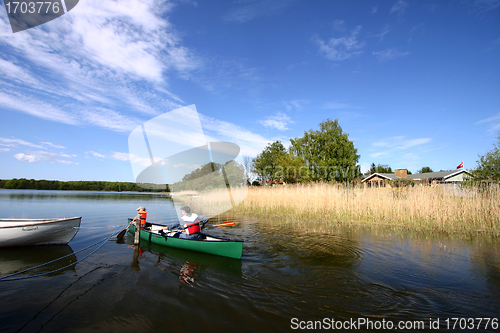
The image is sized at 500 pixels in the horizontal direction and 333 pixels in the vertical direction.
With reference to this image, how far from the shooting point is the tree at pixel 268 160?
38.0 metres

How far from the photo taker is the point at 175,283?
5324 millimetres

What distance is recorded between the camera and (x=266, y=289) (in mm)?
4871

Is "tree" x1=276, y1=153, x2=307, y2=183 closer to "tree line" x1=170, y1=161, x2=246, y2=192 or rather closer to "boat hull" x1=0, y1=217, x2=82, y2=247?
"tree line" x1=170, y1=161, x2=246, y2=192

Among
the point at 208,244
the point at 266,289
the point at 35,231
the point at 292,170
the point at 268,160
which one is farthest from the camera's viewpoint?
the point at 268,160

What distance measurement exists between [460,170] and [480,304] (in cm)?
4101

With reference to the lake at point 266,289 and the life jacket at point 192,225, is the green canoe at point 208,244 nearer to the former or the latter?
the lake at point 266,289

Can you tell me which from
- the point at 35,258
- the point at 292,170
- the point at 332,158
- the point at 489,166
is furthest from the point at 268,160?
the point at 35,258

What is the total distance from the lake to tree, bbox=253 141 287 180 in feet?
97.7

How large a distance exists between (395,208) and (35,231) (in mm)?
14763

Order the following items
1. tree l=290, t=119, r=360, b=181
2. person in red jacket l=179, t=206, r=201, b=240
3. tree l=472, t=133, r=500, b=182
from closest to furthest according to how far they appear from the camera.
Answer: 1. person in red jacket l=179, t=206, r=201, b=240
2. tree l=472, t=133, r=500, b=182
3. tree l=290, t=119, r=360, b=181

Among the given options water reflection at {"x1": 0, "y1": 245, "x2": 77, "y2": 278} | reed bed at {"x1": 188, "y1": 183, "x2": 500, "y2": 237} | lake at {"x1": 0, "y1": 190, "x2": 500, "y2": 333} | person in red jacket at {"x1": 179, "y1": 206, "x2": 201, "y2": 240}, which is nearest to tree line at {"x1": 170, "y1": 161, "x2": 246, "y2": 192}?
reed bed at {"x1": 188, "y1": 183, "x2": 500, "y2": 237}

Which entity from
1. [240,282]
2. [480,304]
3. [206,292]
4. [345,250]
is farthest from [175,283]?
[480,304]

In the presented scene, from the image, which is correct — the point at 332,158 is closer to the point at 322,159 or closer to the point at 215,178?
the point at 322,159

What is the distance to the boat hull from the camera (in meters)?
7.48
